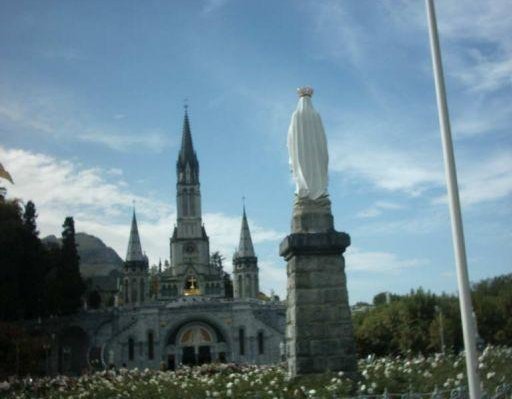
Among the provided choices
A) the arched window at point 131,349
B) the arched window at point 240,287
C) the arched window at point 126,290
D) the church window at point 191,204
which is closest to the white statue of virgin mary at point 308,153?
the arched window at point 131,349

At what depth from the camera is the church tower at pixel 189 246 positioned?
71438 mm

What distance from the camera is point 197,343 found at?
55531 mm

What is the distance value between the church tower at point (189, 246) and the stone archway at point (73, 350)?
1626cm

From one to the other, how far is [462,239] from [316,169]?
5320 millimetres

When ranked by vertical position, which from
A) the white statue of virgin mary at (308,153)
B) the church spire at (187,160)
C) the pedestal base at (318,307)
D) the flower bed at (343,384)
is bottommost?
the flower bed at (343,384)

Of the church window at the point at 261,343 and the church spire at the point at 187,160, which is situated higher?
the church spire at the point at 187,160

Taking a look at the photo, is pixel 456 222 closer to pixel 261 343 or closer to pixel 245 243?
pixel 261 343

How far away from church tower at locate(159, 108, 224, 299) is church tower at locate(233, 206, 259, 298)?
5.05m

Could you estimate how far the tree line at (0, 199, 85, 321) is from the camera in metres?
47.2

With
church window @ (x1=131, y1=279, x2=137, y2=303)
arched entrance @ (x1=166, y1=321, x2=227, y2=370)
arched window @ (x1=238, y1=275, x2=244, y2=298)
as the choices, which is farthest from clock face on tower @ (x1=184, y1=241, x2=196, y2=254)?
arched entrance @ (x1=166, y1=321, x2=227, y2=370)

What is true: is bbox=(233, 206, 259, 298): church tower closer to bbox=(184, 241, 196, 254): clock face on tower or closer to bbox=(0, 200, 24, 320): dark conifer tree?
bbox=(184, 241, 196, 254): clock face on tower

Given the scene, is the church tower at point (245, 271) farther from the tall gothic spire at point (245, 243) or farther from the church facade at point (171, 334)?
the church facade at point (171, 334)

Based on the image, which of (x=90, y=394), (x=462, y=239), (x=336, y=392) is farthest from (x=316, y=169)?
(x=90, y=394)

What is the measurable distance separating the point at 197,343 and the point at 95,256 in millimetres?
69315
